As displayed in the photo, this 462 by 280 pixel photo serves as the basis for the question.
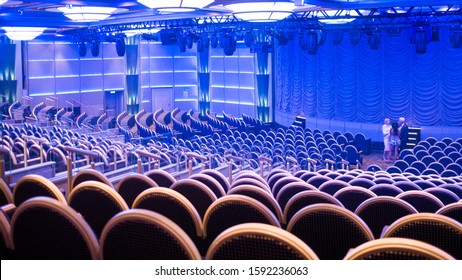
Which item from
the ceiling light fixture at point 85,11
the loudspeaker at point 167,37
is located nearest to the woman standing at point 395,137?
the loudspeaker at point 167,37

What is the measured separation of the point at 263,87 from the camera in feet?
85.6

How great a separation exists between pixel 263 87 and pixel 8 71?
11.6 metres

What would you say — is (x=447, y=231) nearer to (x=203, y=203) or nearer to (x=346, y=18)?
(x=203, y=203)

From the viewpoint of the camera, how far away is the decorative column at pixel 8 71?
22.7m

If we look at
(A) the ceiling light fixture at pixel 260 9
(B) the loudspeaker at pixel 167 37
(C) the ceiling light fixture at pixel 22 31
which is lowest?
(A) the ceiling light fixture at pixel 260 9

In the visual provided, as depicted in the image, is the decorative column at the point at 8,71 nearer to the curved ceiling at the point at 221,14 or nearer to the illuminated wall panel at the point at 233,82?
the curved ceiling at the point at 221,14

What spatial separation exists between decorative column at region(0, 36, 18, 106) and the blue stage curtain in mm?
11932

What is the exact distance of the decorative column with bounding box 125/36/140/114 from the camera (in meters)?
27.8

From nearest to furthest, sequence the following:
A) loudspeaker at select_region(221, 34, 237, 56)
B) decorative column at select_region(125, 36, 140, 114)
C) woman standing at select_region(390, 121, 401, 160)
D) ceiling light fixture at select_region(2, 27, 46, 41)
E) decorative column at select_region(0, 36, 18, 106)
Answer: ceiling light fixture at select_region(2, 27, 46, 41) → loudspeaker at select_region(221, 34, 237, 56) → woman standing at select_region(390, 121, 401, 160) → decorative column at select_region(0, 36, 18, 106) → decorative column at select_region(125, 36, 140, 114)

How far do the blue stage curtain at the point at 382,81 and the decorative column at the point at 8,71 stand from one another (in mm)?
11932

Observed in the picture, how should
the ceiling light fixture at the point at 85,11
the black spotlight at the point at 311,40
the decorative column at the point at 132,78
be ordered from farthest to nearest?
the decorative column at the point at 132,78
the black spotlight at the point at 311,40
the ceiling light fixture at the point at 85,11

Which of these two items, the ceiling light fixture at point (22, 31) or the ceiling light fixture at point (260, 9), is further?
the ceiling light fixture at point (22, 31)

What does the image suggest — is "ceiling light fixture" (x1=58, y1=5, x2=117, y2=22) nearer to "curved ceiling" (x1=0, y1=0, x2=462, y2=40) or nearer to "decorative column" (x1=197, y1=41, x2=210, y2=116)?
"curved ceiling" (x1=0, y1=0, x2=462, y2=40)

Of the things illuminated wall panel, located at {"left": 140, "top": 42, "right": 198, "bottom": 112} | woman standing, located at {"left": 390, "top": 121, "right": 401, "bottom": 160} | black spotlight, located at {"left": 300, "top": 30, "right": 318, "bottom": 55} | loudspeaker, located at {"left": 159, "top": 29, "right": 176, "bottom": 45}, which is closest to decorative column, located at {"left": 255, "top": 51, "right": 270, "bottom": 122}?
illuminated wall panel, located at {"left": 140, "top": 42, "right": 198, "bottom": 112}
